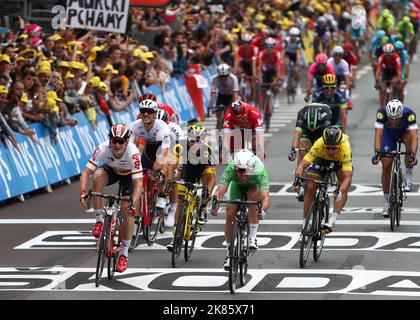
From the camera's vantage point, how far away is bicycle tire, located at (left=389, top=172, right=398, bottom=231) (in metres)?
19.4

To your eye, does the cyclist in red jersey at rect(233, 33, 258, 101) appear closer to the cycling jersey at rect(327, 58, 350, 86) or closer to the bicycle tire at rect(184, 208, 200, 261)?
the cycling jersey at rect(327, 58, 350, 86)

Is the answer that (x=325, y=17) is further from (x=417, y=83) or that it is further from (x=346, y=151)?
(x=346, y=151)

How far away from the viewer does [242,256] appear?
51.1 ft

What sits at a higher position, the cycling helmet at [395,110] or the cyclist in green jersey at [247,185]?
the cycling helmet at [395,110]

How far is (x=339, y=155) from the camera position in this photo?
17953mm

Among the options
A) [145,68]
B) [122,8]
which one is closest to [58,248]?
[122,8]

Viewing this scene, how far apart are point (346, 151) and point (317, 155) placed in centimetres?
40

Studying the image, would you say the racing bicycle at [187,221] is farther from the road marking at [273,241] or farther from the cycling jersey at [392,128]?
the cycling jersey at [392,128]

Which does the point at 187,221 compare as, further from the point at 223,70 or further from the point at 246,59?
the point at 246,59

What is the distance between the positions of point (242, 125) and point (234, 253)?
255 inches

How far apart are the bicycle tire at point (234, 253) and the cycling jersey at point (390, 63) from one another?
17699mm

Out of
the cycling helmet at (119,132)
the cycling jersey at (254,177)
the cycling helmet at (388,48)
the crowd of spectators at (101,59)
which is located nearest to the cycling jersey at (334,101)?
the crowd of spectators at (101,59)

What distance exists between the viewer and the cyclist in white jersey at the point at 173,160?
19.2m
